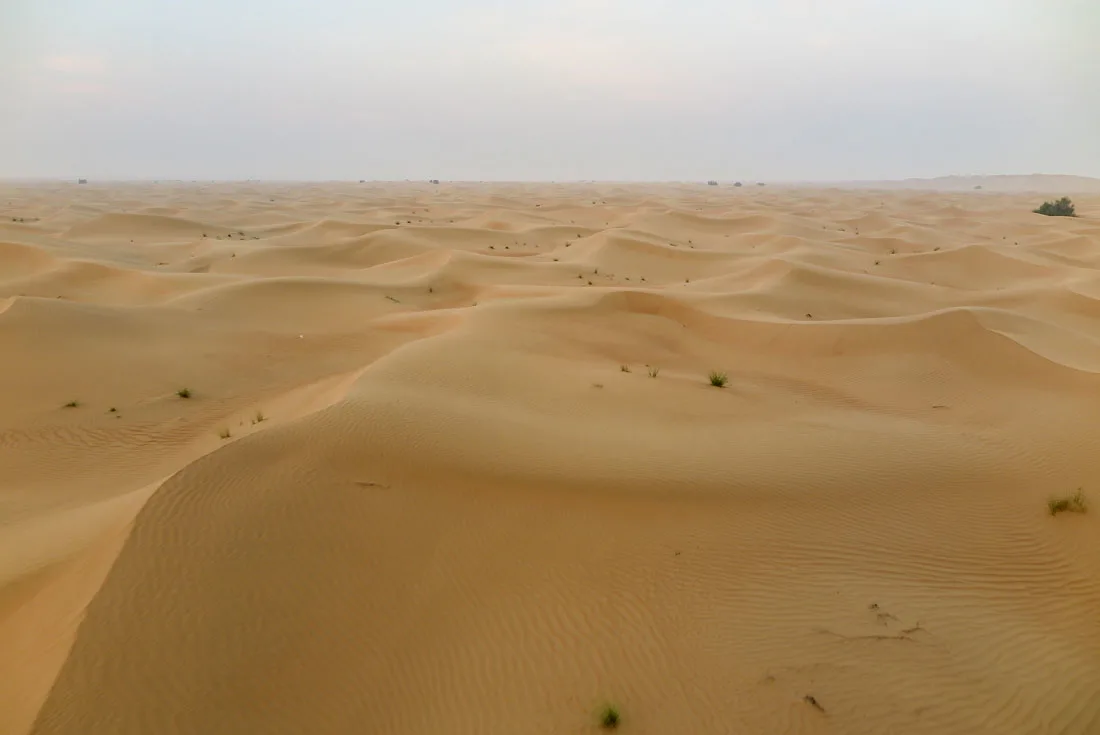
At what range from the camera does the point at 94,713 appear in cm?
306

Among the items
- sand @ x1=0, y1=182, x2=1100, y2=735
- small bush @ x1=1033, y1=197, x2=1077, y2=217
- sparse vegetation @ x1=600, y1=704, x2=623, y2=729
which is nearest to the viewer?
sparse vegetation @ x1=600, y1=704, x2=623, y2=729

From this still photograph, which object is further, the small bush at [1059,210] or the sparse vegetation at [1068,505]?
the small bush at [1059,210]

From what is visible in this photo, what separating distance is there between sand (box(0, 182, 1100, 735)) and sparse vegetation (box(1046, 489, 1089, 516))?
80 mm

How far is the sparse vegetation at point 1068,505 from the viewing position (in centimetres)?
495

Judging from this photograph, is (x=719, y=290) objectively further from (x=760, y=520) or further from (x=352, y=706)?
(x=352, y=706)

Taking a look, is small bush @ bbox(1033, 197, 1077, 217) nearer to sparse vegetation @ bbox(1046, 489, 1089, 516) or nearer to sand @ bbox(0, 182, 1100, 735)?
sand @ bbox(0, 182, 1100, 735)

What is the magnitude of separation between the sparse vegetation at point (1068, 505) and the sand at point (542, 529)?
0.26 feet

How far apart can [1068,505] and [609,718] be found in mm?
4106

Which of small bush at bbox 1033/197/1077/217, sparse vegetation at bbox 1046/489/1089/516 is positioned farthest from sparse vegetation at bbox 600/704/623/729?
small bush at bbox 1033/197/1077/217

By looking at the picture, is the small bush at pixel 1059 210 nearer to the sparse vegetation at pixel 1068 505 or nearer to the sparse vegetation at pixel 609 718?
the sparse vegetation at pixel 1068 505

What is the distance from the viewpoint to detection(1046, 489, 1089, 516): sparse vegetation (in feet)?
→ 16.2

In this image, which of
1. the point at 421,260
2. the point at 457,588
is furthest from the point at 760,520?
the point at 421,260

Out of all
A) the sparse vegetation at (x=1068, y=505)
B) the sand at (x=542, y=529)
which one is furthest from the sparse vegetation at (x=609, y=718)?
the sparse vegetation at (x=1068, y=505)

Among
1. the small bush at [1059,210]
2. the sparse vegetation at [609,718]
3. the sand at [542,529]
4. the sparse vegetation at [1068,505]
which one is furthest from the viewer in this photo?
the small bush at [1059,210]
